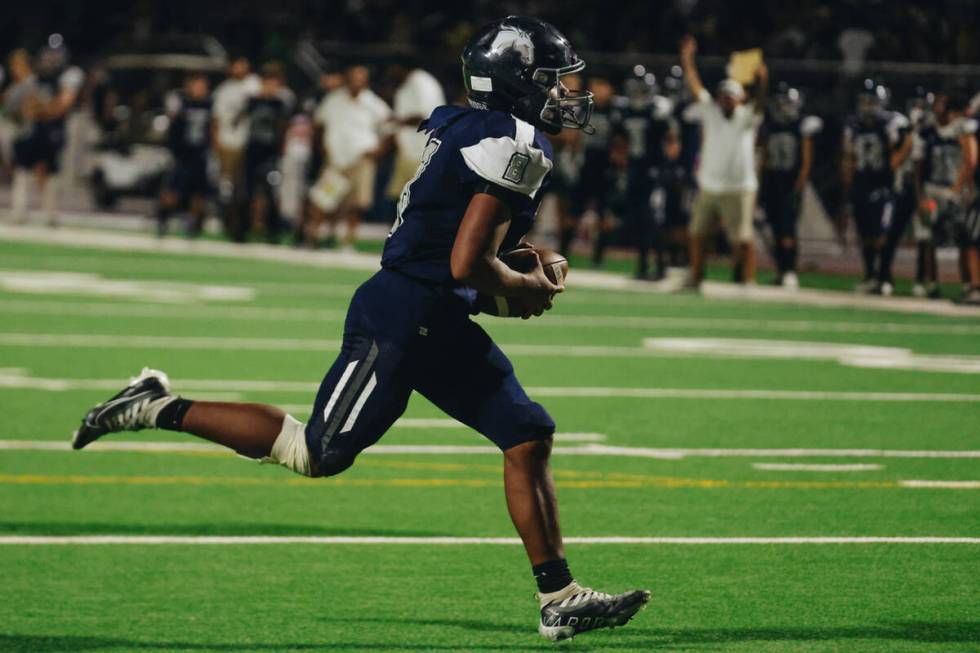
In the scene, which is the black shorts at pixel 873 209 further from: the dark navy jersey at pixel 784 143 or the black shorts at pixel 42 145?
the black shorts at pixel 42 145

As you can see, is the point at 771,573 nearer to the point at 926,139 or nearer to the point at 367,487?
the point at 367,487

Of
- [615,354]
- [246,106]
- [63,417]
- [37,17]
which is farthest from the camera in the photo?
[37,17]

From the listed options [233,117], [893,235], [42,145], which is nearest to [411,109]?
[233,117]

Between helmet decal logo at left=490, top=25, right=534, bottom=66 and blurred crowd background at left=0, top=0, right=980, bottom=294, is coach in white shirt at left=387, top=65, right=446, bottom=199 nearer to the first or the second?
blurred crowd background at left=0, top=0, right=980, bottom=294

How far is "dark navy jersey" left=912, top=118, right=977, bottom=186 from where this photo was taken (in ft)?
58.6

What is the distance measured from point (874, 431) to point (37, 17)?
3602cm

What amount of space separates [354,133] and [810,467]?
14005 mm

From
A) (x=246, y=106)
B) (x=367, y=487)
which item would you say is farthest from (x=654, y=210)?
(x=367, y=487)

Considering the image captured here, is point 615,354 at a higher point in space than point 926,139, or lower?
lower

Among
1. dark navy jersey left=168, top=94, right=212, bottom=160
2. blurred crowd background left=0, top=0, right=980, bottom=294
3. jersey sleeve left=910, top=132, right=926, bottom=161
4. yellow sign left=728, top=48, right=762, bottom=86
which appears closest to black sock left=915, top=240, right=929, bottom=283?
blurred crowd background left=0, top=0, right=980, bottom=294

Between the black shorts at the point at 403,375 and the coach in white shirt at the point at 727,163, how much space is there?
1290 cm

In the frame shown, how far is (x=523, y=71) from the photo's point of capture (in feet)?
18.3

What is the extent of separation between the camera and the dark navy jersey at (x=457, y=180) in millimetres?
5398

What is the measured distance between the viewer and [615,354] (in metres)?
13.7
